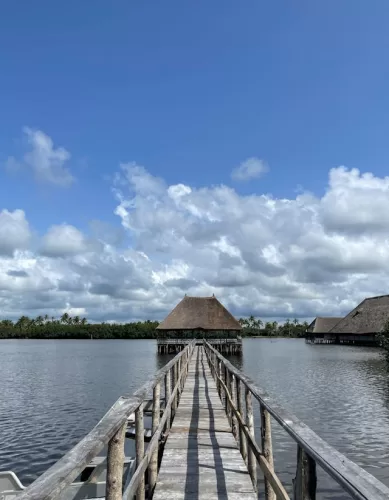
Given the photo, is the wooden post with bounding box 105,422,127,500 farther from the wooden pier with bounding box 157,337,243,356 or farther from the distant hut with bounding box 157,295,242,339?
the distant hut with bounding box 157,295,242,339

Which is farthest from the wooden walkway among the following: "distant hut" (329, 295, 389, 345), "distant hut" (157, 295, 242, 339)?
"distant hut" (329, 295, 389, 345)

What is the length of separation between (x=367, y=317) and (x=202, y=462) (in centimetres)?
6572

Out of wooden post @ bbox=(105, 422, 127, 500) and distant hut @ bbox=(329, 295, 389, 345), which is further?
distant hut @ bbox=(329, 295, 389, 345)

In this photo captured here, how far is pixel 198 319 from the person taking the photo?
50688 millimetres

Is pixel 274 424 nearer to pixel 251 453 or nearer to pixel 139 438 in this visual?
pixel 251 453

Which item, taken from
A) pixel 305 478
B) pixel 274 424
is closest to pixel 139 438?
pixel 305 478

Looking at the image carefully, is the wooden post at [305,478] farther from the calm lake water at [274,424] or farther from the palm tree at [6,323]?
the palm tree at [6,323]

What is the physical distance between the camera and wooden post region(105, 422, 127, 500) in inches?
103

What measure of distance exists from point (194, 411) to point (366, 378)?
1975cm

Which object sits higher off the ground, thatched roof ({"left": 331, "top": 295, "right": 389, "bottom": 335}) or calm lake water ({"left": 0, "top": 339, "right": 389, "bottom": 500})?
thatched roof ({"left": 331, "top": 295, "right": 389, "bottom": 335})

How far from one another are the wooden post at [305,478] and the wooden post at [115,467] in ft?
3.52

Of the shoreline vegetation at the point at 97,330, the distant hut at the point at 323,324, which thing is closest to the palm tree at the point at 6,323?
the shoreline vegetation at the point at 97,330

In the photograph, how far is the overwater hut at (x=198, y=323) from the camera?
155 ft

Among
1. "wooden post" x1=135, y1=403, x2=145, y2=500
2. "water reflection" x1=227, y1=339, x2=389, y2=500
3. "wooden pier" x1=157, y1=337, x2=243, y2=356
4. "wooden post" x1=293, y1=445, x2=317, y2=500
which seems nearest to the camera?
"wooden post" x1=293, y1=445, x2=317, y2=500
